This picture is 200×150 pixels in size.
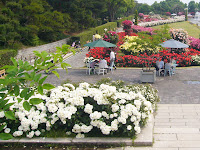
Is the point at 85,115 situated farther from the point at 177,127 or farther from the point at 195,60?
the point at 195,60

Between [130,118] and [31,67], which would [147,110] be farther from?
[31,67]

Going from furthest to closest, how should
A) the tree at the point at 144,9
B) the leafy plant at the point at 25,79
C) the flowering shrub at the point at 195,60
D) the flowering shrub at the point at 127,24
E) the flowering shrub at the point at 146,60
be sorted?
1. the tree at the point at 144,9
2. the flowering shrub at the point at 127,24
3. the flowering shrub at the point at 195,60
4. the flowering shrub at the point at 146,60
5. the leafy plant at the point at 25,79

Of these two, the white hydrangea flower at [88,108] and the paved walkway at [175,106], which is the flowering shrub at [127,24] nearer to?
the paved walkway at [175,106]

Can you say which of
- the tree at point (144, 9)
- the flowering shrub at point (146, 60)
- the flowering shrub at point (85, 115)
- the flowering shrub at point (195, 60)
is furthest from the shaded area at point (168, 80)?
the tree at point (144, 9)

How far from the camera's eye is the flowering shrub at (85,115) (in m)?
6.72

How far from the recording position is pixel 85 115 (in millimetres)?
7090

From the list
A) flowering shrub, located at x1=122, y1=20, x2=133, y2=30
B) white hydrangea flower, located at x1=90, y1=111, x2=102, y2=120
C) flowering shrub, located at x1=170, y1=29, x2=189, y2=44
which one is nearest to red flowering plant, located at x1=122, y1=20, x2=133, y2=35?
flowering shrub, located at x1=122, y1=20, x2=133, y2=30

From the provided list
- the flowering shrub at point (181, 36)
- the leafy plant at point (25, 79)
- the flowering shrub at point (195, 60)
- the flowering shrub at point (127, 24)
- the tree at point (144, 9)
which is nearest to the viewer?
the leafy plant at point (25, 79)

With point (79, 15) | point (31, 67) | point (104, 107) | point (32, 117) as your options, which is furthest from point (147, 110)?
point (79, 15)

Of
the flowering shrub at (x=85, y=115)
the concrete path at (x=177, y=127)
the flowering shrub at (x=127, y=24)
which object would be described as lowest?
the concrete path at (x=177, y=127)

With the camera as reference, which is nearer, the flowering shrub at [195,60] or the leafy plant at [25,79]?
the leafy plant at [25,79]

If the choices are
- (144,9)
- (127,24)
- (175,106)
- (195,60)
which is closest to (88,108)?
(175,106)

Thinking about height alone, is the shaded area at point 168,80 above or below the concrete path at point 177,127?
below

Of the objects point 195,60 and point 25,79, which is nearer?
point 25,79
